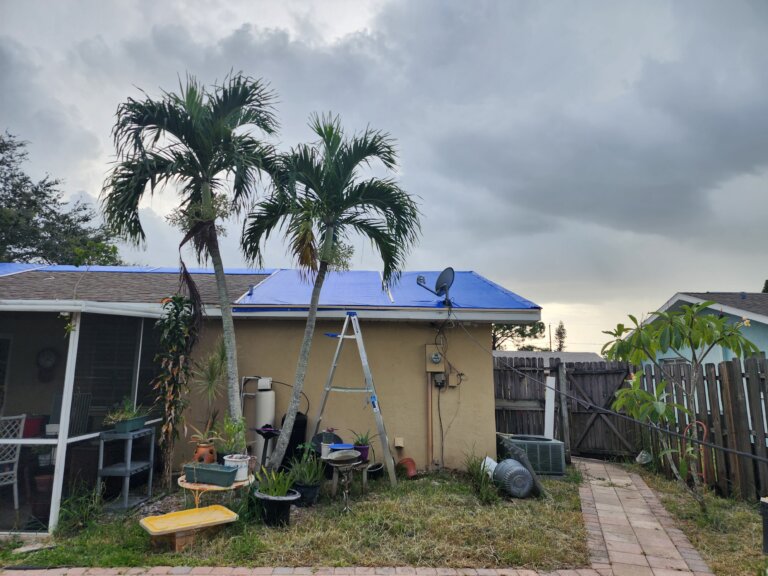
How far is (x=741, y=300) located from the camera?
10.6m

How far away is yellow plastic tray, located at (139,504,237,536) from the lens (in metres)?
3.60

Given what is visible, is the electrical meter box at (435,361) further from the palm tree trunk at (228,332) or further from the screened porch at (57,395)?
the screened porch at (57,395)

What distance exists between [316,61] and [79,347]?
21.4ft

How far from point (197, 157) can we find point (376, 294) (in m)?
3.20

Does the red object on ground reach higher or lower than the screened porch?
lower

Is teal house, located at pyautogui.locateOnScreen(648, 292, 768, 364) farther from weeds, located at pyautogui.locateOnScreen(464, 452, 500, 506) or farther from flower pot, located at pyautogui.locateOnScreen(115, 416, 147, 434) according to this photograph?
flower pot, located at pyautogui.locateOnScreen(115, 416, 147, 434)

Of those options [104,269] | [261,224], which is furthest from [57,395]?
[104,269]

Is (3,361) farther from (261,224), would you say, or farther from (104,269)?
(261,224)

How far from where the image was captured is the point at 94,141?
9945 mm

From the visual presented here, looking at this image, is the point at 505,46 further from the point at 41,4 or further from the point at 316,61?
the point at 41,4

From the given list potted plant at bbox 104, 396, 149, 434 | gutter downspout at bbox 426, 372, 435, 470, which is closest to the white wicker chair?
potted plant at bbox 104, 396, 149, 434

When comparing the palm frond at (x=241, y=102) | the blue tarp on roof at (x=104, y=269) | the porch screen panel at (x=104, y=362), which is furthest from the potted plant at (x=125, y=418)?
the blue tarp on roof at (x=104, y=269)

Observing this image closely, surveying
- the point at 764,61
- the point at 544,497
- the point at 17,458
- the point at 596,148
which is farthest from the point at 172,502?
the point at 764,61

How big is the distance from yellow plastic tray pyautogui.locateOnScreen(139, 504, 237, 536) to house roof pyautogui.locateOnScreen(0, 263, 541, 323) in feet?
7.06
